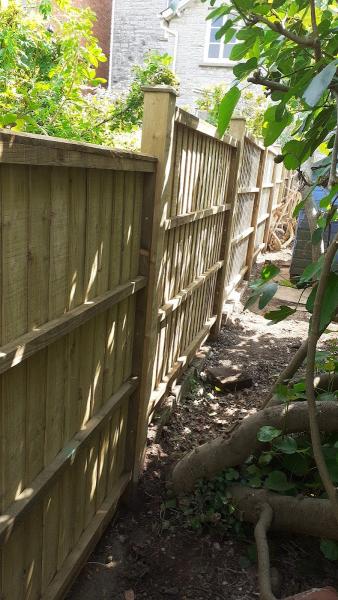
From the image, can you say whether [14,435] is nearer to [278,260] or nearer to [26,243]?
[26,243]

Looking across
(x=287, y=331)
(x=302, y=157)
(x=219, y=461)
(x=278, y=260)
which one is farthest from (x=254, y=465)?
(x=278, y=260)

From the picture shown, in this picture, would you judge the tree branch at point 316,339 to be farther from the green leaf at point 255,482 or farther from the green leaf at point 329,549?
the green leaf at point 255,482

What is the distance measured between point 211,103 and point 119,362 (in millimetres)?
11734

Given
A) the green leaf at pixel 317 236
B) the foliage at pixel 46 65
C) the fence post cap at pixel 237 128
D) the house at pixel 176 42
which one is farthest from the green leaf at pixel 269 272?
the house at pixel 176 42

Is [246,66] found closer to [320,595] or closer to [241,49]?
[241,49]

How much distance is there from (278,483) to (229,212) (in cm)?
342

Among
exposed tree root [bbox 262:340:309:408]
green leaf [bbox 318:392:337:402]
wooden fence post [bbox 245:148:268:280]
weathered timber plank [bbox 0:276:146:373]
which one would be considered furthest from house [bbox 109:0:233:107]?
weathered timber plank [bbox 0:276:146:373]

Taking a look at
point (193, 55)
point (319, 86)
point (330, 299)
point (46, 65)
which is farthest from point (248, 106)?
point (319, 86)

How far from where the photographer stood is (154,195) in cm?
261

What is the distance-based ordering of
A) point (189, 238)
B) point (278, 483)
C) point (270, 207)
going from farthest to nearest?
point (270, 207)
point (189, 238)
point (278, 483)

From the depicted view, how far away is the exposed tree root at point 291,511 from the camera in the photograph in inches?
95.3

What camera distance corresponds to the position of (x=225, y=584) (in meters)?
2.52

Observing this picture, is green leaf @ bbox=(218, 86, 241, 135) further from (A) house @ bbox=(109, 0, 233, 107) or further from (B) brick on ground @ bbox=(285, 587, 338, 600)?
(A) house @ bbox=(109, 0, 233, 107)

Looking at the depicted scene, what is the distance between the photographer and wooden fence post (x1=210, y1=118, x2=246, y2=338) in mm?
5426
